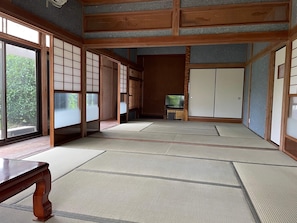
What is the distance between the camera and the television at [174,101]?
30.4 feet

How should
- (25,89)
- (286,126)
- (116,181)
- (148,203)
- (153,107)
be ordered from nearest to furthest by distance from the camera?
(148,203) < (116,181) < (286,126) < (25,89) < (153,107)

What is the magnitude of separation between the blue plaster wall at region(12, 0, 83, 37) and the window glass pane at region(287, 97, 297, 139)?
418 cm

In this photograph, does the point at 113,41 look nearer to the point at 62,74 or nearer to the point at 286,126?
the point at 62,74

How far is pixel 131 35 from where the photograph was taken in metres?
4.44

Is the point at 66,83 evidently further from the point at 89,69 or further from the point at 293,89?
the point at 293,89

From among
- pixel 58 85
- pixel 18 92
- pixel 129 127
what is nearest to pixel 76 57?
pixel 58 85

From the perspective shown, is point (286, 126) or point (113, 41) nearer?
point (286, 126)

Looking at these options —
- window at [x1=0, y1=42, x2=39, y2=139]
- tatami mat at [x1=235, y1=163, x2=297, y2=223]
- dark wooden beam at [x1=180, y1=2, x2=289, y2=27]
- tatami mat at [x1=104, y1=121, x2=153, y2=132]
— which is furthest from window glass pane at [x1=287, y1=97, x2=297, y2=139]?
window at [x1=0, y1=42, x2=39, y2=139]

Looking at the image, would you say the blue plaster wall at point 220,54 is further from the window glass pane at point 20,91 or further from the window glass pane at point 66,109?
the window glass pane at point 20,91

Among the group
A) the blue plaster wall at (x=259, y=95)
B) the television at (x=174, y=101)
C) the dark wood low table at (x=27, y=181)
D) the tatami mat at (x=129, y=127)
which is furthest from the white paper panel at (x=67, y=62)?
the television at (x=174, y=101)

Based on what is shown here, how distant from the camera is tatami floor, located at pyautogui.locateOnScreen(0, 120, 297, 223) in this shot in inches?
68.9

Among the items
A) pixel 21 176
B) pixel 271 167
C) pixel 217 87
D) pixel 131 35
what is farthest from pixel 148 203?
pixel 217 87

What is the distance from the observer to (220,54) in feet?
26.1

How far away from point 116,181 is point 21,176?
3.67 ft
